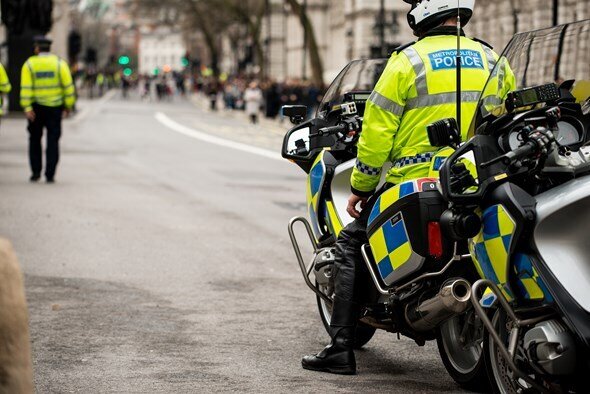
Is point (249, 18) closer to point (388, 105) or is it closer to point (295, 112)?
point (295, 112)

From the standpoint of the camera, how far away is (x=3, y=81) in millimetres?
16453

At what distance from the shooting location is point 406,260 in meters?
6.22

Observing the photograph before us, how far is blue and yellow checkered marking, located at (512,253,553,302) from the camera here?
16.8 feet

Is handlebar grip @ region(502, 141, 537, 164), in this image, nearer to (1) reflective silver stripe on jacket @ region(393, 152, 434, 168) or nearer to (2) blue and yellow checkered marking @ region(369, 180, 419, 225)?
(2) blue and yellow checkered marking @ region(369, 180, 419, 225)

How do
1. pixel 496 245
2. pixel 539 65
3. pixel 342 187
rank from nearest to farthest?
1. pixel 496 245
2. pixel 539 65
3. pixel 342 187

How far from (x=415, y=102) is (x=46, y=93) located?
1208cm

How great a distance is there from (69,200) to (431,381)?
1012 centimetres

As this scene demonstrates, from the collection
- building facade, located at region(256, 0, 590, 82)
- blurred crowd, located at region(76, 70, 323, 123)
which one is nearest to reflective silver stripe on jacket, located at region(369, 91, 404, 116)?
building facade, located at region(256, 0, 590, 82)

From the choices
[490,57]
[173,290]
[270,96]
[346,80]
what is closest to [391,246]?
[490,57]

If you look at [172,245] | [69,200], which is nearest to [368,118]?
[172,245]

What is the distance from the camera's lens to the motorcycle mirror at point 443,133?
5.76 meters

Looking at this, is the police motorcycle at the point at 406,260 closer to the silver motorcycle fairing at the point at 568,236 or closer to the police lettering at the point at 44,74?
the silver motorcycle fairing at the point at 568,236

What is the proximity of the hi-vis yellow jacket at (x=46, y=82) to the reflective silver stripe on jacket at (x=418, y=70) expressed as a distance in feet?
38.9

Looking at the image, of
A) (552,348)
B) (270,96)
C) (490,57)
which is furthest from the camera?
(270,96)
